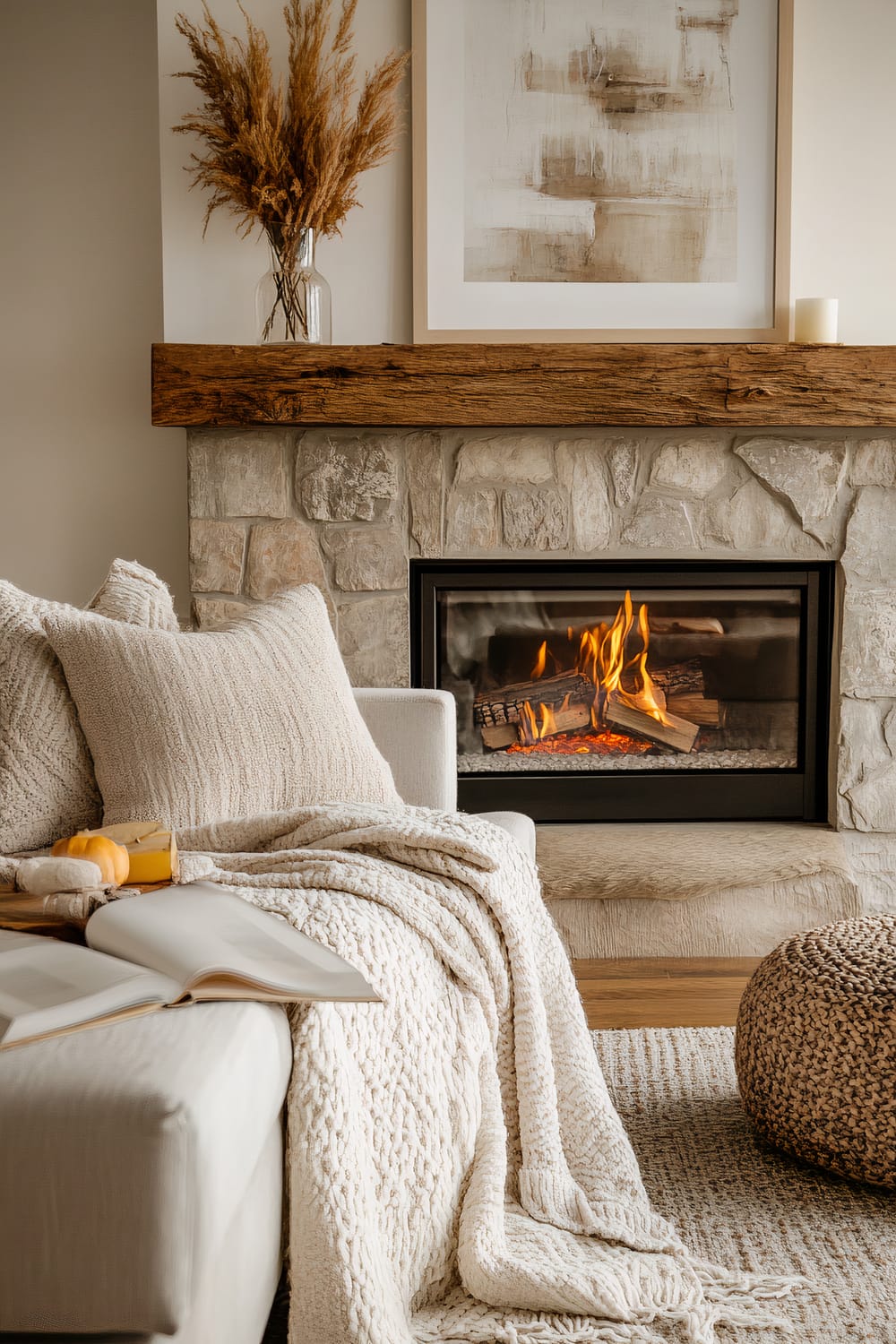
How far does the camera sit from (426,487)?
2.73 meters

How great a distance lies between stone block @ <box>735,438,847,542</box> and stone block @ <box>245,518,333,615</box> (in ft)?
3.39

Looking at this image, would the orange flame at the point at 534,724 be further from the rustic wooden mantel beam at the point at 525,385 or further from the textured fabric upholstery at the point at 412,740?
the textured fabric upholstery at the point at 412,740

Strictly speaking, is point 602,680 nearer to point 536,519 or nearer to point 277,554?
point 536,519

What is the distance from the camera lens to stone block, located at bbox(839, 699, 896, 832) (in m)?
2.80

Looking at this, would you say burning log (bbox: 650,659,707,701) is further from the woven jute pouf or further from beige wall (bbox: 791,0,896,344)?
the woven jute pouf

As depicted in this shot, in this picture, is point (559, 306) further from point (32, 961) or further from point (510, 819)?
point (32, 961)

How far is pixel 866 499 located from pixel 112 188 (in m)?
2.14

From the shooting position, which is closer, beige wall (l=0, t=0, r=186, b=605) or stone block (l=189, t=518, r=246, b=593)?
stone block (l=189, t=518, r=246, b=593)

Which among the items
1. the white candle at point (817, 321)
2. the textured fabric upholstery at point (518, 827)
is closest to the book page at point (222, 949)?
the textured fabric upholstery at point (518, 827)

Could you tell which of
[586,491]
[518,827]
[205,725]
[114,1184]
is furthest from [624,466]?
[114,1184]

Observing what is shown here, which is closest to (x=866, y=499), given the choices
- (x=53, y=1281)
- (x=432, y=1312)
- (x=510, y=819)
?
(x=510, y=819)

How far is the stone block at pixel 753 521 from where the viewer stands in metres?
2.76

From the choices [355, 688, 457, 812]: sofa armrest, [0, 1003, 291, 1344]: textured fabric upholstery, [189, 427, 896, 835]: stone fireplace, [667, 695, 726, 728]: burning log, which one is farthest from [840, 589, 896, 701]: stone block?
[0, 1003, 291, 1344]: textured fabric upholstery

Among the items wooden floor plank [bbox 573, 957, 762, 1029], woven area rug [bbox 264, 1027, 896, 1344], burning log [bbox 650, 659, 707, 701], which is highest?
burning log [bbox 650, 659, 707, 701]
